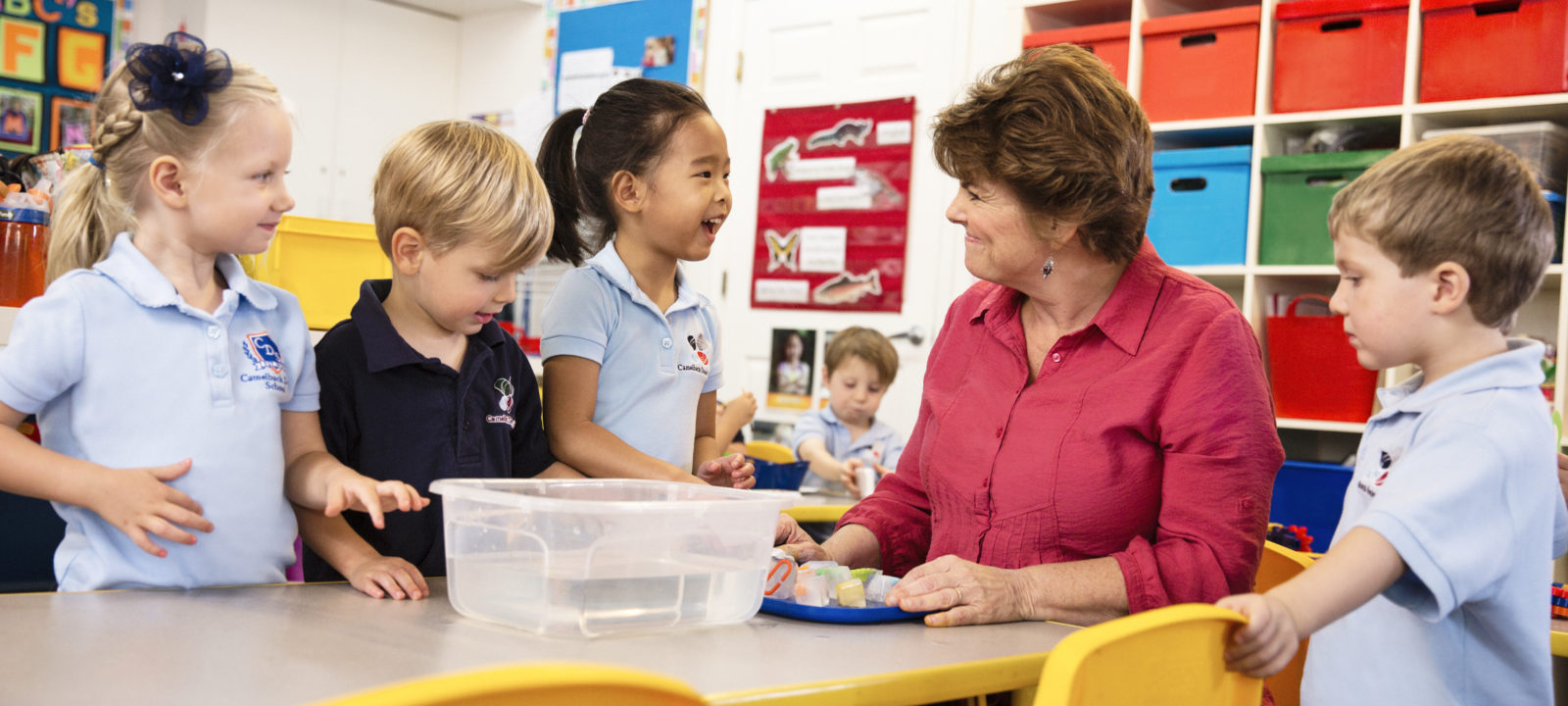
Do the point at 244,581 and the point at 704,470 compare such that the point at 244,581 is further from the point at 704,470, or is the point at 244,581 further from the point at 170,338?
the point at 704,470

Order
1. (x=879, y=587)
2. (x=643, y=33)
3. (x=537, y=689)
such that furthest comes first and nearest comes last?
(x=643, y=33) → (x=879, y=587) → (x=537, y=689)

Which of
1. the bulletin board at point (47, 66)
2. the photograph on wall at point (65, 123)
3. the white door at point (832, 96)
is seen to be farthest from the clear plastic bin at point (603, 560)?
the photograph on wall at point (65, 123)

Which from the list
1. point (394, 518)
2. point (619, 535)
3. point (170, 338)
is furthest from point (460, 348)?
point (619, 535)

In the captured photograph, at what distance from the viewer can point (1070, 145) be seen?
137cm

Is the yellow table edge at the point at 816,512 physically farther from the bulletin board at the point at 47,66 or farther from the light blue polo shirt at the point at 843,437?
the bulletin board at the point at 47,66

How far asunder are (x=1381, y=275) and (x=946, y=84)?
10.3ft

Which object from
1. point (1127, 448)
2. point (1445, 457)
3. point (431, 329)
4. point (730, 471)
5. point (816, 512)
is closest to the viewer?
point (1445, 457)

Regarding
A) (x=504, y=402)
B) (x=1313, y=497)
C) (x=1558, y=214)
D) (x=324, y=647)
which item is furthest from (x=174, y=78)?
(x=1558, y=214)

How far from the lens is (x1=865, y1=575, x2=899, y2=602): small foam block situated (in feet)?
3.83

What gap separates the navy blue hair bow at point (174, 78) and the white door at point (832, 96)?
3002mm

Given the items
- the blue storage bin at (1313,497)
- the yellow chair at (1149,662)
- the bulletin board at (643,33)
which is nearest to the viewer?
the yellow chair at (1149,662)

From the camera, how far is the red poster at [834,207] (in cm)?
432

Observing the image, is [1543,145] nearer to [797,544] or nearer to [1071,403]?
[1071,403]

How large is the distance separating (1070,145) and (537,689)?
1022 millimetres
